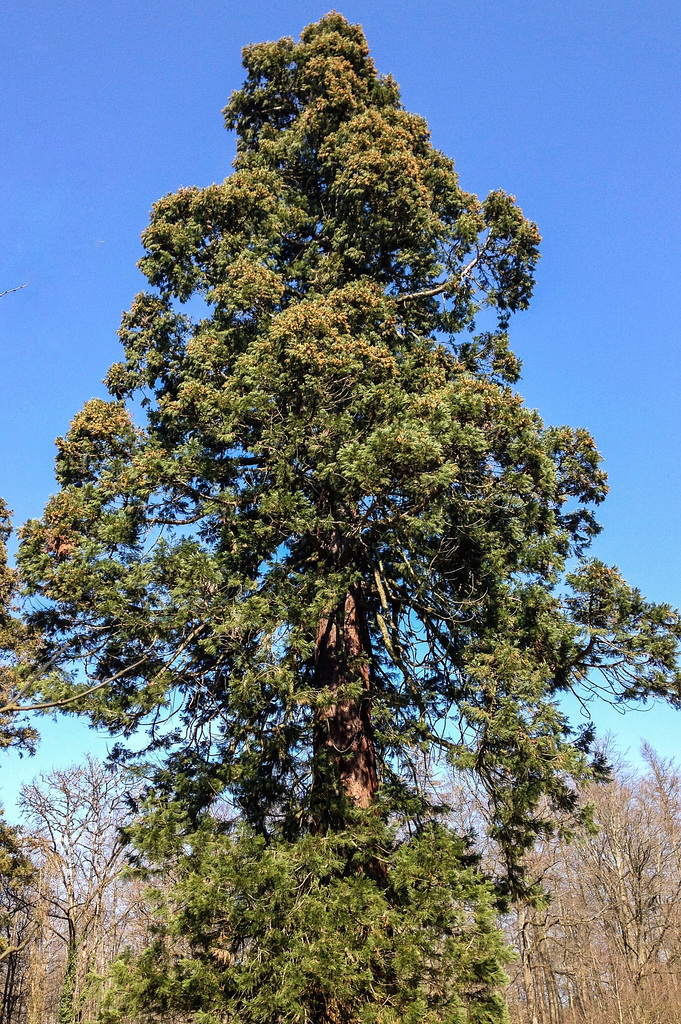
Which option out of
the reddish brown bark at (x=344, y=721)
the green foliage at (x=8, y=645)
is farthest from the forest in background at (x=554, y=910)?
the reddish brown bark at (x=344, y=721)

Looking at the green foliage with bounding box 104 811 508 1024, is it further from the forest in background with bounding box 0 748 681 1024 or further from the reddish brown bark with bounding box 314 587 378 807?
the forest in background with bounding box 0 748 681 1024

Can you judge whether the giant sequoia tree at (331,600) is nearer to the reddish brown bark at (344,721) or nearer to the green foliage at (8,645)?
the reddish brown bark at (344,721)

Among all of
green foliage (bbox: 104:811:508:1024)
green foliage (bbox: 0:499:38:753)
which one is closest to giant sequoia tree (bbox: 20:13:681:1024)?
green foliage (bbox: 104:811:508:1024)

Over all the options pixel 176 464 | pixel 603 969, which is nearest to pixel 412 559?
pixel 176 464

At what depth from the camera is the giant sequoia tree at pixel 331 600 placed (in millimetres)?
5500

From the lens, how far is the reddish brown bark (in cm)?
696

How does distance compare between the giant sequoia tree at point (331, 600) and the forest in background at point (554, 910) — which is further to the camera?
the forest in background at point (554, 910)

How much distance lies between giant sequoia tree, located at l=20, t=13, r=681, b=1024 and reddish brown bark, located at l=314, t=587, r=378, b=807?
35 mm

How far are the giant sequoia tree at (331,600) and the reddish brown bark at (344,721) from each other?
0.03m

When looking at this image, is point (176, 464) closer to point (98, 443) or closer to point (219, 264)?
point (98, 443)

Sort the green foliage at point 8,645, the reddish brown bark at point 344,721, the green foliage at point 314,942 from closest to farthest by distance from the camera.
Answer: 1. the green foliage at point 314,942
2. the reddish brown bark at point 344,721
3. the green foliage at point 8,645

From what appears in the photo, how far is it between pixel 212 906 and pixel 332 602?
2.63 meters

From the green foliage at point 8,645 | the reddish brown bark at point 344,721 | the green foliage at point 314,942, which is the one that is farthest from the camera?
the green foliage at point 8,645

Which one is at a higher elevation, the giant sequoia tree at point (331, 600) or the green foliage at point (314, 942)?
the giant sequoia tree at point (331, 600)
